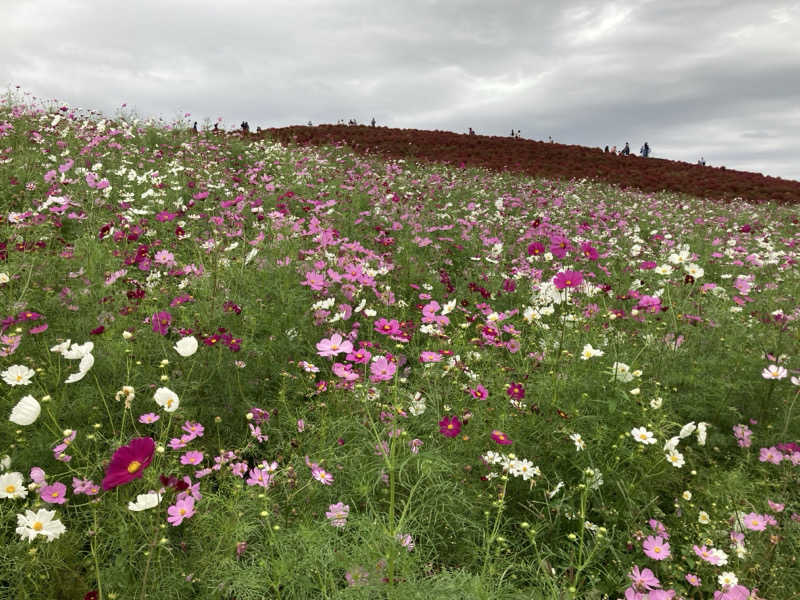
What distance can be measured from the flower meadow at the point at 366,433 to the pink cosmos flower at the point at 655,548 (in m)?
0.02

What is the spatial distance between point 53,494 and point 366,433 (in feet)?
3.57

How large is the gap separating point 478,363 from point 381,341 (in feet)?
2.17

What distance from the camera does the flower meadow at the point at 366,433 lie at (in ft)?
4.78

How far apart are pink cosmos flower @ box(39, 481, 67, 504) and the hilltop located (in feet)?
33.0

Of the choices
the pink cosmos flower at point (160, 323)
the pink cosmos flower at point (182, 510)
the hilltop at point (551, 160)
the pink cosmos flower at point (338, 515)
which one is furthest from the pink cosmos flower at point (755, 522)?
the hilltop at point (551, 160)

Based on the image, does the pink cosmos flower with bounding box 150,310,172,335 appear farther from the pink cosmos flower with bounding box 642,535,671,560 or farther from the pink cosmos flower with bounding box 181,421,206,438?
the pink cosmos flower with bounding box 642,535,671,560

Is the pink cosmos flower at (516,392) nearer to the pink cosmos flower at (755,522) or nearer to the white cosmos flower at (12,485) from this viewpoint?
the pink cosmos flower at (755,522)

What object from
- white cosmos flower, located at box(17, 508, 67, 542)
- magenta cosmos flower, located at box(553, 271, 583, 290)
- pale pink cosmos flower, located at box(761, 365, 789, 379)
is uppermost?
magenta cosmos flower, located at box(553, 271, 583, 290)

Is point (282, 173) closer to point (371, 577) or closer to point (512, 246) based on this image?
point (512, 246)

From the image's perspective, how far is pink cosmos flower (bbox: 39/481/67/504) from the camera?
61.0 inches

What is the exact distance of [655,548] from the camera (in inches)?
60.5

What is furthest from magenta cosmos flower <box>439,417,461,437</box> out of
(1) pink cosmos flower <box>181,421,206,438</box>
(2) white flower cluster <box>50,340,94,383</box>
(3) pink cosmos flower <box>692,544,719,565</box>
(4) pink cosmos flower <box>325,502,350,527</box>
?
(2) white flower cluster <box>50,340,94,383</box>

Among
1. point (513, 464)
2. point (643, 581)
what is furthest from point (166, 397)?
point (643, 581)

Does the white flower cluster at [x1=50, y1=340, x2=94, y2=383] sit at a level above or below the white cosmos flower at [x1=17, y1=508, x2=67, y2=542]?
above
